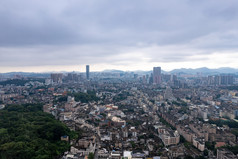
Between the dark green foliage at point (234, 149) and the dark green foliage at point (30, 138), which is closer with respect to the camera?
the dark green foliage at point (30, 138)

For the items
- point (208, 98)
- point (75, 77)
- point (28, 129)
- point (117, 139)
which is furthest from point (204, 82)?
point (28, 129)

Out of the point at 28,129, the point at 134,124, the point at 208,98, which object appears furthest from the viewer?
the point at 208,98

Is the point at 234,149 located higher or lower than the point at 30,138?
lower

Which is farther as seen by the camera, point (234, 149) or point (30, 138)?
point (234, 149)

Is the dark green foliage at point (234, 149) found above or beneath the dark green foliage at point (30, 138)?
beneath

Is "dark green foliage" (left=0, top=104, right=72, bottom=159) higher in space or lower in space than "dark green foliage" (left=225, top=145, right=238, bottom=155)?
higher

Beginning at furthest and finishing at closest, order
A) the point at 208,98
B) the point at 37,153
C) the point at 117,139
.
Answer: the point at 208,98, the point at 117,139, the point at 37,153

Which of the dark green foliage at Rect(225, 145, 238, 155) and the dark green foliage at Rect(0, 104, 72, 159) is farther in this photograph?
the dark green foliage at Rect(225, 145, 238, 155)

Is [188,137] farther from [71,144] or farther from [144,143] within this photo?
[71,144]
